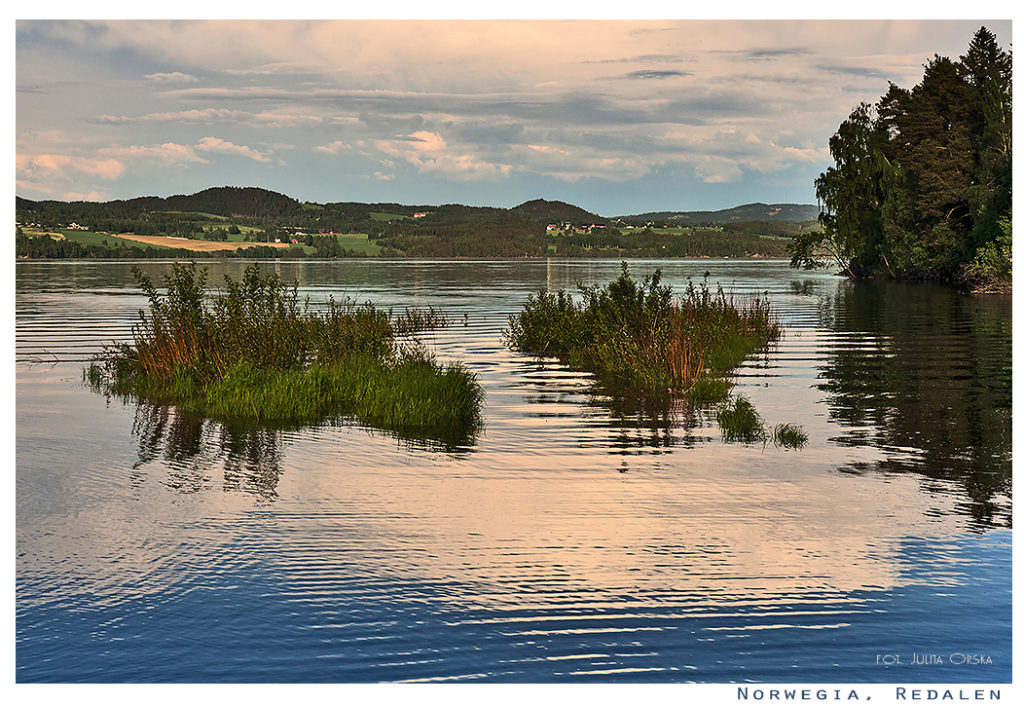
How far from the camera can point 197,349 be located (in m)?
19.1

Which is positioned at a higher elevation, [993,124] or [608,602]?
[993,124]

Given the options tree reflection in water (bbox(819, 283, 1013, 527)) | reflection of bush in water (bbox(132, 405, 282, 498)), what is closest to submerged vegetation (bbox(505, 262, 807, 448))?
tree reflection in water (bbox(819, 283, 1013, 527))

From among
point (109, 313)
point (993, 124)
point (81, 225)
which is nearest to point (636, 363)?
point (109, 313)

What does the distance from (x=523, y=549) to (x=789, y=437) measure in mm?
6407

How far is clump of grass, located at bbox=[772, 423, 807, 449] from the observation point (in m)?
14.0

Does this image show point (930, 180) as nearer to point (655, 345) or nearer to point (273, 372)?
point (655, 345)

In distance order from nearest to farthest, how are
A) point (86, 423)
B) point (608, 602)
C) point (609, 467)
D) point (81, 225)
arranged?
point (608, 602) → point (609, 467) → point (86, 423) → point (81, 225)

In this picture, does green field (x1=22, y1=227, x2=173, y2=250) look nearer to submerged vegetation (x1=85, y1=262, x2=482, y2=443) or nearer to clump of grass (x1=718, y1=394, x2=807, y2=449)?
submerged vegetation (x1=85, y1=262, x2=482, y2=443)

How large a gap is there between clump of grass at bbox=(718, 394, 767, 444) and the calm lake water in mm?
292

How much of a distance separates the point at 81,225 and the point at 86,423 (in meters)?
160

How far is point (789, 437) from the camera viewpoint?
562 inches

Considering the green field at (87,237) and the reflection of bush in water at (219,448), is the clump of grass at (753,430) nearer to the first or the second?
the reflection of bush in water at (219,448)

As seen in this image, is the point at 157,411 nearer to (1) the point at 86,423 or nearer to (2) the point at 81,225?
(1) the point at 86,423

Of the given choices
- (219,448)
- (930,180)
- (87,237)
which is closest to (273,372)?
(219,448)
